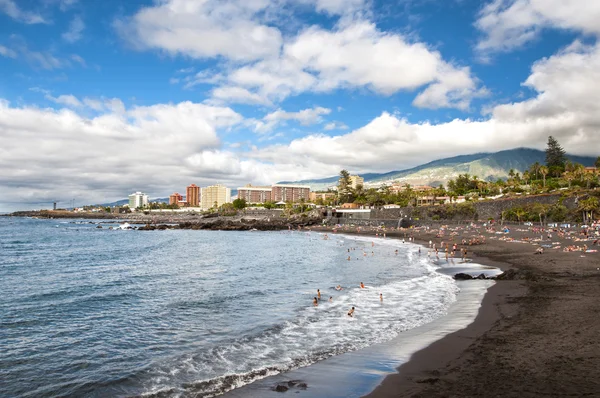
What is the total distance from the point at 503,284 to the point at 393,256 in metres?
20.5

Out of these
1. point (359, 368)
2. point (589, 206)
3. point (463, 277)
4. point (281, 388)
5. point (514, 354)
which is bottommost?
point (463, 277)

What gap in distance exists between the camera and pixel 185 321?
55.0ft

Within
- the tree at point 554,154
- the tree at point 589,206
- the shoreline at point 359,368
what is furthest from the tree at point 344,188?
the shoreline at point 359,368

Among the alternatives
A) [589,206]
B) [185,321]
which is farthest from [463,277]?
[589,206]

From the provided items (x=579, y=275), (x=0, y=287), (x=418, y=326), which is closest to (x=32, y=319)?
(x=0, y=287)

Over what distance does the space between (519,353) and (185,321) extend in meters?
12.7

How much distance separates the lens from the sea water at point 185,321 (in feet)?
35.9

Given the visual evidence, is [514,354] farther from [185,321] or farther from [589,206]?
[589,206]

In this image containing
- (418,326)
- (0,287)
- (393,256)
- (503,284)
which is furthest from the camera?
(393,256)

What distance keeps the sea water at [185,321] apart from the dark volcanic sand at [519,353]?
8.83ft

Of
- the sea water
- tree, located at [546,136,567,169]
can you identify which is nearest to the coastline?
the sea water

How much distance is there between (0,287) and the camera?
2447cm

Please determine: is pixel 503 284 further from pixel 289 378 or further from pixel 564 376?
pixel 289 378

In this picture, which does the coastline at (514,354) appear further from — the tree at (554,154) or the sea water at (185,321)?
the tree at (554,154)
